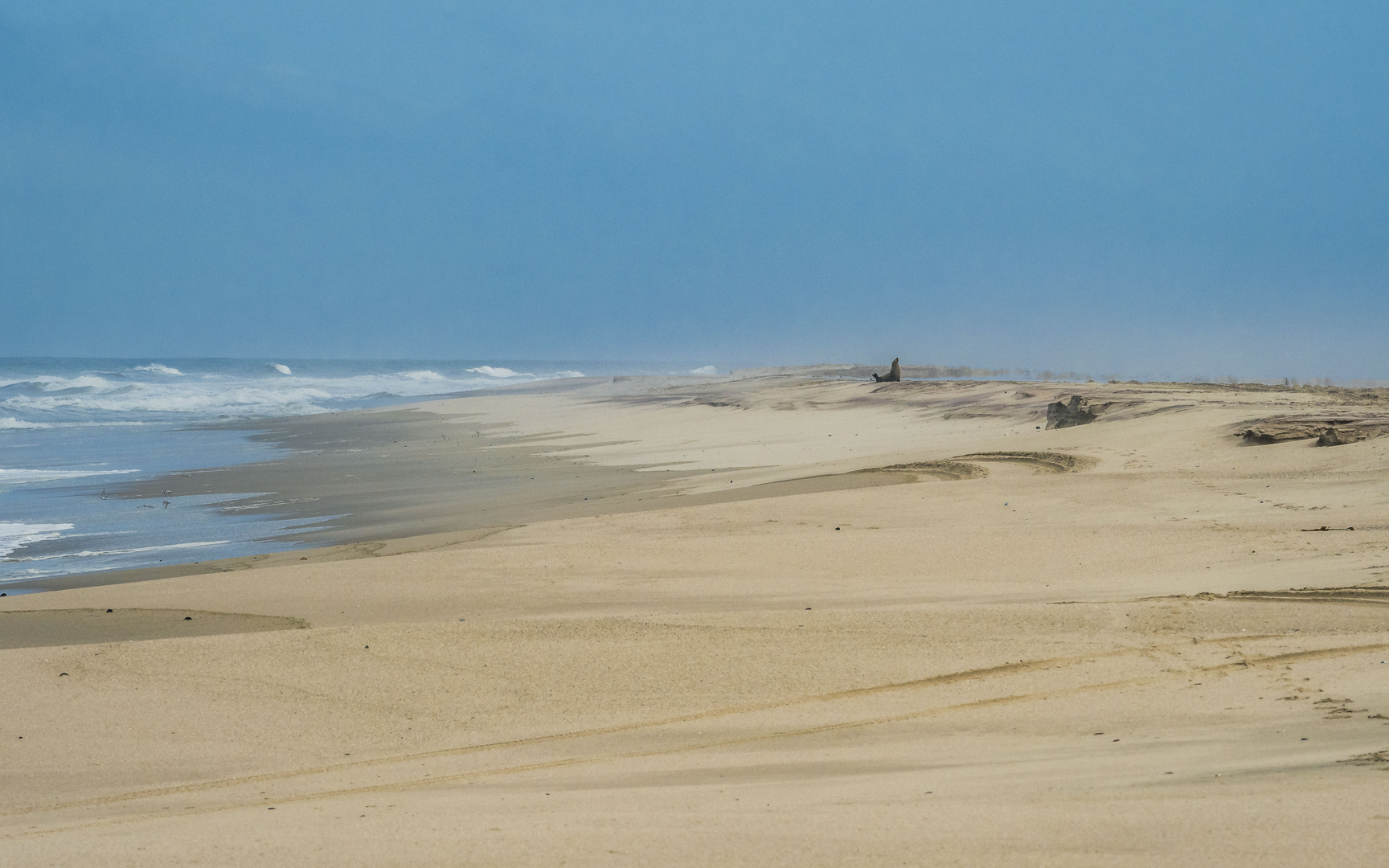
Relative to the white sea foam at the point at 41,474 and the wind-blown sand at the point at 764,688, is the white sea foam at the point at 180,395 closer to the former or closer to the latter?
the white sea foam at the point at 41,474

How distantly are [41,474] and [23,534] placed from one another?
6.90 meters

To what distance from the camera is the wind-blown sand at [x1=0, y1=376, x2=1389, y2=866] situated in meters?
2.85

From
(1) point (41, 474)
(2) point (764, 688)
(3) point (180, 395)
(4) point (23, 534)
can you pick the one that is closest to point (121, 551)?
(4) point (23, 534)

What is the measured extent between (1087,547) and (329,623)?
17.3 ft

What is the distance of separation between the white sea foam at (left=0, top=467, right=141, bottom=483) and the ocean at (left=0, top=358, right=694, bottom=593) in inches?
1.1

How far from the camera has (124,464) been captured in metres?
18.0

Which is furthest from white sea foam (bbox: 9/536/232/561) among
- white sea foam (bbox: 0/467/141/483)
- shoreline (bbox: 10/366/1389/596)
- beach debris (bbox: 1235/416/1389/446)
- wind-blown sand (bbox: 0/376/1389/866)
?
beach debris (bbox: 1235/416/1389/446)

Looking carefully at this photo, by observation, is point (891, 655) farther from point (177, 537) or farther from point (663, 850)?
point (177, 537)

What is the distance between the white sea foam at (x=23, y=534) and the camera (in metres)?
10.1

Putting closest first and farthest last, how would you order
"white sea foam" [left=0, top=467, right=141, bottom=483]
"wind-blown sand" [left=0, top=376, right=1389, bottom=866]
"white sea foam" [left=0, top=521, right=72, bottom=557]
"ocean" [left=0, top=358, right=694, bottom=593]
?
1. "wind-blown sand" [left=0, top=376, right=1389, bottom=866]
2. "ocean" [left=0, top=358, right=694, bottom=593]
3. "white sea foam" [left=0, top=521, right=72, bottom=557]
4. "white sea foam" [left=0, top=467, right=141, bottom=483]

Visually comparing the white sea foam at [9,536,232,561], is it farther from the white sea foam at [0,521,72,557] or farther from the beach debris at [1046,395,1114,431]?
the beach debris at [1046,395,1114,431]

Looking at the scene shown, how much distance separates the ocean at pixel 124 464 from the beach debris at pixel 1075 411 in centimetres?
1149

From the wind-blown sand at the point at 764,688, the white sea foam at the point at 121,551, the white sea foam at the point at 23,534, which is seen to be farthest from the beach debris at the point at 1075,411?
the white sea foam at the point at 23,534

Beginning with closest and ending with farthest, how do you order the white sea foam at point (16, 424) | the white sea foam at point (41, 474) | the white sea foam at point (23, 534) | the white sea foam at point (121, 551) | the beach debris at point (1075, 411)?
1. the white sea foam at point (121, 551)
2. the white sea foam at point (23, 534)
3. the beach debris at point (1075, 411)
4. the white sea foam at point (41, 474)
5. the white sea foam at point (16, 424)
